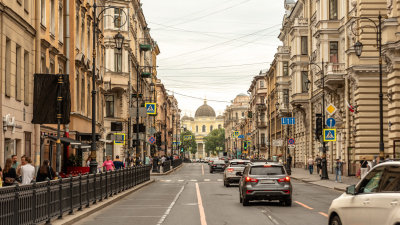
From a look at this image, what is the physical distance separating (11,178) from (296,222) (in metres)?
7.82

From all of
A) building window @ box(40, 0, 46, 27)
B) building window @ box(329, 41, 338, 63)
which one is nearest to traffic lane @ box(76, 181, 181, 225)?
building window @ box(40, 0, 46, 27)

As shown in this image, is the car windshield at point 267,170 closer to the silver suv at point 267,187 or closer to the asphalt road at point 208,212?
the silver suv at point 267,187

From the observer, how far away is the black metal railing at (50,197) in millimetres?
10977

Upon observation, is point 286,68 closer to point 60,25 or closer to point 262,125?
point 262,125

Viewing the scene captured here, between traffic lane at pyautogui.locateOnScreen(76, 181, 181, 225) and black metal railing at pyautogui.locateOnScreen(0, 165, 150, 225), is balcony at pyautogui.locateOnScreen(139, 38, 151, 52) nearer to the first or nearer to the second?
black metal railing at pyautogui.locateOnScreen(0, 165, 150, 225)

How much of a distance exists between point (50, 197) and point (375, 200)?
808 cm

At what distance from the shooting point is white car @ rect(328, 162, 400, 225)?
8.15 meters

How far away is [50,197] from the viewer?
1393cm

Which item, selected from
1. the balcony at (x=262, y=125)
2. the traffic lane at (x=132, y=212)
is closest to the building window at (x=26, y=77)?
the traffic lane at (x=132, y=212)

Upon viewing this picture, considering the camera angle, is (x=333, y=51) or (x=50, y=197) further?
(x=333, y=51)

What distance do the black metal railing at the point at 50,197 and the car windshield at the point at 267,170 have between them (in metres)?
5.48

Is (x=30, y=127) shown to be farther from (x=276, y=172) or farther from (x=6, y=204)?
(x=6, y=204)

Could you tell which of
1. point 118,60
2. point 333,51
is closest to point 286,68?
point 118,60

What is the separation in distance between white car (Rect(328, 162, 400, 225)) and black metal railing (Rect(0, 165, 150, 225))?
593 centimetres
